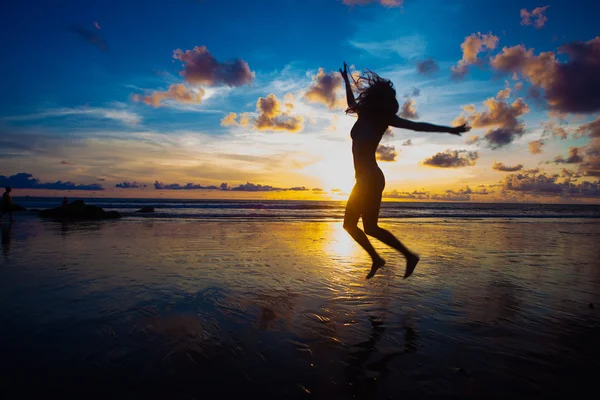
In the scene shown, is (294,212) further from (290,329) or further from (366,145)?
(290,329)

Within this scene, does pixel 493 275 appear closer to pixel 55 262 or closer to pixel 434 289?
pixel 434 289

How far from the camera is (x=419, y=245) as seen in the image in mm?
10070

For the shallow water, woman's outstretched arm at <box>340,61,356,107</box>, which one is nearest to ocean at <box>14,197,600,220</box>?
the shallow water

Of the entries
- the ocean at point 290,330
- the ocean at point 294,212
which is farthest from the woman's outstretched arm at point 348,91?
the ocean at point 294,212

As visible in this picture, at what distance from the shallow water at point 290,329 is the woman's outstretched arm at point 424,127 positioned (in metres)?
2.15

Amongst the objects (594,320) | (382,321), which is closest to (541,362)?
(382,321)

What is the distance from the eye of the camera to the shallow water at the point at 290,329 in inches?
92.8

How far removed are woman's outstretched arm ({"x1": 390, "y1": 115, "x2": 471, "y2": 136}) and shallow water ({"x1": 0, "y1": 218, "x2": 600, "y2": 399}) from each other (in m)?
2.15

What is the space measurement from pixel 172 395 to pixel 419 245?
9.01 metres

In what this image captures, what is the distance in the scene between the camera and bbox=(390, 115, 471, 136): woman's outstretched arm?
4.16m

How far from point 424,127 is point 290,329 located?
2.81m

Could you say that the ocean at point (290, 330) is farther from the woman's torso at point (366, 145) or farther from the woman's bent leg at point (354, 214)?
the woman's torso at point (366, 145)

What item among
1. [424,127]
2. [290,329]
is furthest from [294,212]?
[290,329]

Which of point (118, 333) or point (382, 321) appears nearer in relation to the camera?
point (118, 333)
